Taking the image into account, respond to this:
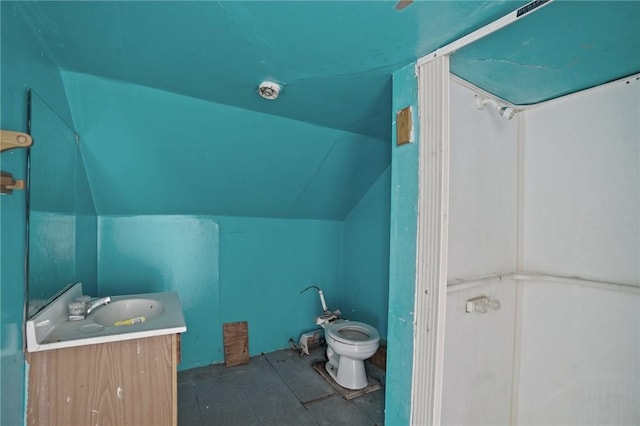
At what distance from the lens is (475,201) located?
1.32 meters

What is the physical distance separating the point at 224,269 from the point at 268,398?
1.04m

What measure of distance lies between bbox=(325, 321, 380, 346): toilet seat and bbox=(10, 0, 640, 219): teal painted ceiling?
1248 millimetres

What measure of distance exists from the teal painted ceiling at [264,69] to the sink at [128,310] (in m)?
0.80

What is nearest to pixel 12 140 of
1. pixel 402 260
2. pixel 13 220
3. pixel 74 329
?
pixel 13 220

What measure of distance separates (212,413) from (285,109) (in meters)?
1.96

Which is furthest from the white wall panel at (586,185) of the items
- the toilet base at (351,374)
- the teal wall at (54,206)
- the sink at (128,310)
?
Result: the teal wall at (54,206)

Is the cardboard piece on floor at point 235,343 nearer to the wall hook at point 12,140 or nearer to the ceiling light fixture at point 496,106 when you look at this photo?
the wall hook at point 12,140

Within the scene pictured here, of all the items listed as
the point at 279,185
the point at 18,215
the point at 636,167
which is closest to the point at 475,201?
the point at 636,167

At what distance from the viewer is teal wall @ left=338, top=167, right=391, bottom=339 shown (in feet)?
8.11

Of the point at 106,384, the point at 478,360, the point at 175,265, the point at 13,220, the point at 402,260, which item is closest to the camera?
the point at 13,220

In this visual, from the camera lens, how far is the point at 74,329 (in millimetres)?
1132

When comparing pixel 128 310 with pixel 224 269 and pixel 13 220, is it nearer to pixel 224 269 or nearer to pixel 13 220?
pixel 13 220

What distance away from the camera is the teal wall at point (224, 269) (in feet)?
6.98

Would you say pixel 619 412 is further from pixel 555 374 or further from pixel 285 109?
pixel 285 109
